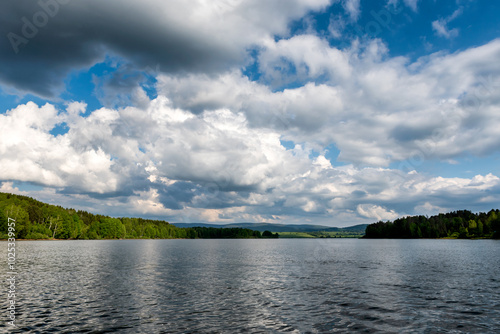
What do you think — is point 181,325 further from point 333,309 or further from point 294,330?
point 333,309

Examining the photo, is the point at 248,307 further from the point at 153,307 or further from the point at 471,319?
the point at 471,319

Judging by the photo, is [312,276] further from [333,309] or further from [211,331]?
[211,331]

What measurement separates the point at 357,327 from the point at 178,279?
3544 centimetres

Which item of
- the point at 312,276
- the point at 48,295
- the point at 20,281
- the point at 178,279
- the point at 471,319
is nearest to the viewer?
the point at 471,319

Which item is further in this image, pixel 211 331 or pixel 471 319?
pixel 471 319

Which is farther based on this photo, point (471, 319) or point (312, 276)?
point (312, 276)

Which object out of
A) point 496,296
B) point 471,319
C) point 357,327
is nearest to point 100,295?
point 357,327

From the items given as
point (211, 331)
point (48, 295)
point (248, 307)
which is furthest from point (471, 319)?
point (48, 295)

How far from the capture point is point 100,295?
131ft

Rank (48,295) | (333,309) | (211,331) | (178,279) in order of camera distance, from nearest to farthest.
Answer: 1. (211,331)
2. (333,309)
3. (48,295)
4. (178,279)

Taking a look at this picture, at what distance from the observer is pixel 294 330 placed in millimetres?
26125

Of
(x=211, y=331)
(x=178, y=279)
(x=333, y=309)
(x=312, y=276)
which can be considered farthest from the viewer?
(x=312, y=276)

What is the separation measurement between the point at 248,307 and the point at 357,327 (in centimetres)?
1206

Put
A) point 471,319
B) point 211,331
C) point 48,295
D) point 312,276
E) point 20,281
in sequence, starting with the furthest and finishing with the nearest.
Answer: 1. point 312,276
2. point 20,281
3. point 48,295
4. point 471,319
5. point 211,331
